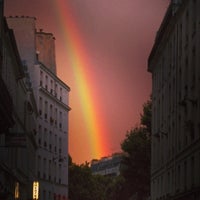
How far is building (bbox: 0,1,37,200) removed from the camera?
41.4m

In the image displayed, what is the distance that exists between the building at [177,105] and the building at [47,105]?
2251 centimetres

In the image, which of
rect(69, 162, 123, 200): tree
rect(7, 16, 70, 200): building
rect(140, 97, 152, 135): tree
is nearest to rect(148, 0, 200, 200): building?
rect(140, 97, 152, 135): tree

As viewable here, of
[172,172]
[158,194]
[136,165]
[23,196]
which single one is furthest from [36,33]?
[172,172]

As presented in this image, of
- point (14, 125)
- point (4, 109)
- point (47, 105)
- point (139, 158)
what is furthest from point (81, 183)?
point (4, 109)

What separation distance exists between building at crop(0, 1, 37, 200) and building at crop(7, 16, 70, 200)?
5029 mm

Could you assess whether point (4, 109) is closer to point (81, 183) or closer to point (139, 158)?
point (139, 158)

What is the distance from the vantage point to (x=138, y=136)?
87.2m

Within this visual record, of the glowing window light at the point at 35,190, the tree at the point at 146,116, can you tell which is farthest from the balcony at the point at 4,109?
the tree at the point at 146,116

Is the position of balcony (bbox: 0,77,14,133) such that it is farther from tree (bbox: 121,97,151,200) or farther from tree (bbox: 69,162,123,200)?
tree (bbox: 69,162,123,200)

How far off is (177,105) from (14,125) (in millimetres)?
12795

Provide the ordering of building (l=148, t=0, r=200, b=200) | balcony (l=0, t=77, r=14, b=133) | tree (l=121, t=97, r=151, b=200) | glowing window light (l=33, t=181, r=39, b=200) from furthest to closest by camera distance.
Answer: tree (l=121, t=97, r=151, b=200) < glowing window light (l=33, t=181, r=39, b=200) < building (l=148, t=0, r=200, b=200) < balcony (l=0, t=77, r=14, b=133)

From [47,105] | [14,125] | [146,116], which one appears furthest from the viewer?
[47,105]

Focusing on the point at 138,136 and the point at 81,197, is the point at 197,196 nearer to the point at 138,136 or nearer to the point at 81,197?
the point at 138,136

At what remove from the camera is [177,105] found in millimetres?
56656
